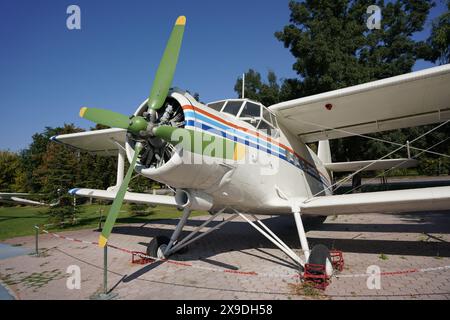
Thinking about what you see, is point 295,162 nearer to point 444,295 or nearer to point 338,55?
Answer: point 444,295

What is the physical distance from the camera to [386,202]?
18.6 ft

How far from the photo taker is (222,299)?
14.9ft

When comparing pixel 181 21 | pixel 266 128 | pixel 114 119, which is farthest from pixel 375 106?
pixel 114 119

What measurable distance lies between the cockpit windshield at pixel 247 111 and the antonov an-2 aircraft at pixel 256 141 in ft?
0.07

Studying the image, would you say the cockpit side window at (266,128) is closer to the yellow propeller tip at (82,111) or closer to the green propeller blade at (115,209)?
the green propeller blade at (115,209)

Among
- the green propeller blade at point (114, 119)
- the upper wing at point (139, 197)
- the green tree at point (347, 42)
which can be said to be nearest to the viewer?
the green propeller blade at point (114, 119)

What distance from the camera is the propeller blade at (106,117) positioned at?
4.62 m

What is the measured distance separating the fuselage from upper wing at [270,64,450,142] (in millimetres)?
614

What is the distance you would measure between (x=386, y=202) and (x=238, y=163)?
9.96 feet

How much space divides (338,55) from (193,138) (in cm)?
2125

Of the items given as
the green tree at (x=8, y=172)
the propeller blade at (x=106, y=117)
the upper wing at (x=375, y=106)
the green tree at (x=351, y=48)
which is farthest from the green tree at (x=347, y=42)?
the green tree at (x=8, y=172)

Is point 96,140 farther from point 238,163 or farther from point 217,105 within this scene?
point 238,163

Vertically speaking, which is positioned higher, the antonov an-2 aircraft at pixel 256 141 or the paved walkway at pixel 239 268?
the antonov an-2 aircraft at pixel 256 141
